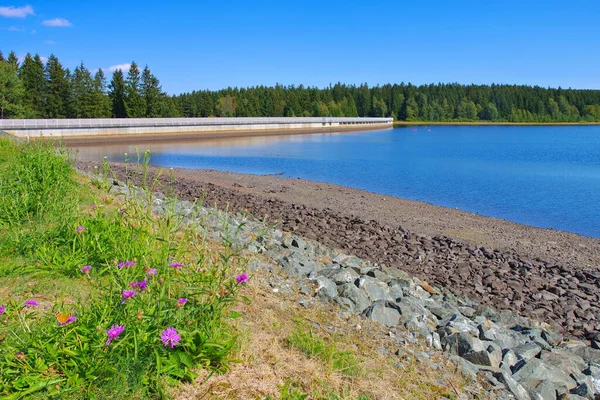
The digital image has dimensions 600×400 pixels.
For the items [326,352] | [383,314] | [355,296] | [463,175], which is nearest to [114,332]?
[326,352]

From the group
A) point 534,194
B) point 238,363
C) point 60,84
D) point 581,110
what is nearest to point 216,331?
point 238,363

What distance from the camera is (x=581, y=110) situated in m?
177

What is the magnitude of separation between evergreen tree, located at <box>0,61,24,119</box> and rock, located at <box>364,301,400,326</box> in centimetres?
5875

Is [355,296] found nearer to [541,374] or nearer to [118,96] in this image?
[541,374]

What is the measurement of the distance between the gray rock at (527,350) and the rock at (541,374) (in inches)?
13.4

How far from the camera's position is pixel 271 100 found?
121938 millimetres

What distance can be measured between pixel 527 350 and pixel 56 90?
71853mm

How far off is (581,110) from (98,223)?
201335 mm

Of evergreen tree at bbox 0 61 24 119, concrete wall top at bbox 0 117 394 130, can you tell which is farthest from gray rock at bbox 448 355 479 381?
evergreen tree at bbox 0 61 24 119

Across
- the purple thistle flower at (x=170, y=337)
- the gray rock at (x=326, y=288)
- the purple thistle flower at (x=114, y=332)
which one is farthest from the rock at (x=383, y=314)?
the purple thistle flower at (x=114, y=332)

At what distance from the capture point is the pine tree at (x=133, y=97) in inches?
2867

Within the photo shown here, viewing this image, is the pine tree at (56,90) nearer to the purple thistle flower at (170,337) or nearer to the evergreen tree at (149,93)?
the evergreen tree at (149,93)

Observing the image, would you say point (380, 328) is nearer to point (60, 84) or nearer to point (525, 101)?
point (60, 84)

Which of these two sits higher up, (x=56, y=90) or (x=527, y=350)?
(x=56, y=90)
